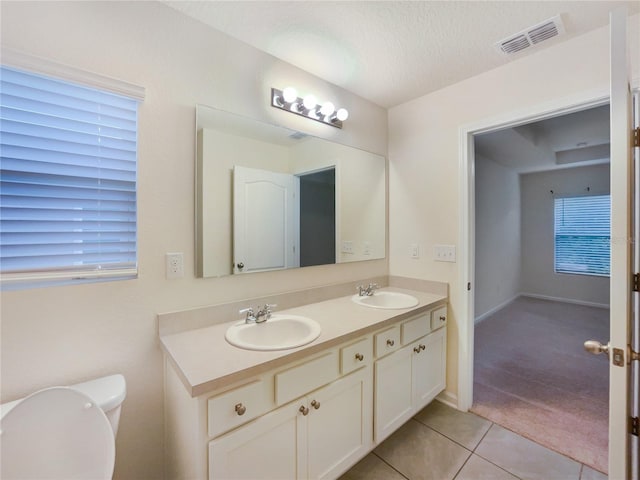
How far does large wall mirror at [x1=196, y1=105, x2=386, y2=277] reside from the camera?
1.48m

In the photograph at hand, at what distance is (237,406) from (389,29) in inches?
75.3

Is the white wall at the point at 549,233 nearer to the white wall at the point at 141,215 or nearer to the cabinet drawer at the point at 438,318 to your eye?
the cabinet drawer at the point at 438,318

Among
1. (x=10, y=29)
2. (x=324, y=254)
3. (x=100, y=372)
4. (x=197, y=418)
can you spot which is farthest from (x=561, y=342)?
(x=10, y=29)

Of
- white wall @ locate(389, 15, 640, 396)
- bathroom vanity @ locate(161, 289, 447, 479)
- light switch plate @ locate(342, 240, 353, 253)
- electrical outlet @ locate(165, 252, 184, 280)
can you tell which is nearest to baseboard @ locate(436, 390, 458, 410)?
white wall @ locate(389, 15, 640, 396)

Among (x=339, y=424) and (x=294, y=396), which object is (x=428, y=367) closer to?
(x=339, y=424)

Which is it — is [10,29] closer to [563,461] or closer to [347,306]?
[347,306]

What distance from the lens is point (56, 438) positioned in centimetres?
91

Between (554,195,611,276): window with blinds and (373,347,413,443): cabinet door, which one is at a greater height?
(554,195,611,276): window with blinds

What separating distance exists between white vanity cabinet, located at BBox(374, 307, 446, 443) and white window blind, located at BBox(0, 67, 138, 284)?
1417mm

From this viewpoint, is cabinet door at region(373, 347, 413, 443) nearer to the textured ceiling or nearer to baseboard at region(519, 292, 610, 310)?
the textured ceiling

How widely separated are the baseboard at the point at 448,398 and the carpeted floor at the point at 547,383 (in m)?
0.14

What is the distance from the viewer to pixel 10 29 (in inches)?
40.5

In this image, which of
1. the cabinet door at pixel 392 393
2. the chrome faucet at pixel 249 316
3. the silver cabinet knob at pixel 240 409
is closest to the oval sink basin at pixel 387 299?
the cabinet door at pixel 392 393

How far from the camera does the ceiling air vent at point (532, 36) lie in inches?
57.8
